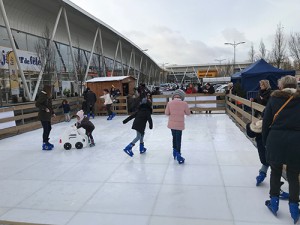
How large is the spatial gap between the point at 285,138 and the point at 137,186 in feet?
7.79

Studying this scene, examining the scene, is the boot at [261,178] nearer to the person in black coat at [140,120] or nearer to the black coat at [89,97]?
the person in black coat at [140,120]

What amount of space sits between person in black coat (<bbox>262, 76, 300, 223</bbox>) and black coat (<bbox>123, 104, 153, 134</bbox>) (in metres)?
3.35

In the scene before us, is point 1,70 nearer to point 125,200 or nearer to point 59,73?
point 59,73

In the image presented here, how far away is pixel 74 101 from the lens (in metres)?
15.7

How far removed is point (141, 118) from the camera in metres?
6.57

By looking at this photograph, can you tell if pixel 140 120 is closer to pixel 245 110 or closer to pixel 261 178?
pixel 261 178

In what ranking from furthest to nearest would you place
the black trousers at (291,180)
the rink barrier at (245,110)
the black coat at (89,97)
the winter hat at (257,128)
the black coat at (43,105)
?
the black coat at (89,97)
the black coat at (43,105)
the rink barrier at (245,110)
the winter hat at (257,128)
the black trousers at (291,180)

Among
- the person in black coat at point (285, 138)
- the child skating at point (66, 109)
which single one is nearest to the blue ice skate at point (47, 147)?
the person in black coat at point (285, 138)

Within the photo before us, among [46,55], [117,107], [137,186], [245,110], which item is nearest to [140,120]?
[137,186]

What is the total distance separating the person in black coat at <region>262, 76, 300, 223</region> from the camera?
326 cm

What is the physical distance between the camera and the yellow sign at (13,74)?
22688 mm

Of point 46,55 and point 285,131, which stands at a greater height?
point 46,55

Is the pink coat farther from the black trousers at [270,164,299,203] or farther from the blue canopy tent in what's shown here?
the blue canopy tent

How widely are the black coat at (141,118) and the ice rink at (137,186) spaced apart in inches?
25.6
